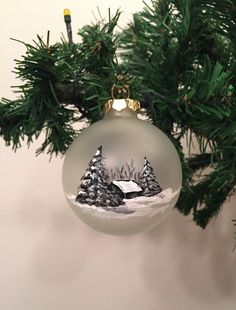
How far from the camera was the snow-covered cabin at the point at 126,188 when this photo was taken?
0.27m

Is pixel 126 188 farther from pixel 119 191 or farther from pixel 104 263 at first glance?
pixel 104 263

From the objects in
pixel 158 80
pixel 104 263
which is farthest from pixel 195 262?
pixel 158 80

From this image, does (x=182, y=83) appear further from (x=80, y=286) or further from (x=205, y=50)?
(x=80, y=286)

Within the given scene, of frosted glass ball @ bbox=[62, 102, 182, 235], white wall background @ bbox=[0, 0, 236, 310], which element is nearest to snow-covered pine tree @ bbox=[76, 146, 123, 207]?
frosted glass ball @ bbox=[62, 102, 182, 235]

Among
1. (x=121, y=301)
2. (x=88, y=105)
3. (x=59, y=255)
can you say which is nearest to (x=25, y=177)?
(x=59, y=255)

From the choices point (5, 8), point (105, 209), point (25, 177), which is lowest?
point (25, 177)

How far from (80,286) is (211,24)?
0.55 metres

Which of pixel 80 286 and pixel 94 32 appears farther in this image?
pixel 80 286

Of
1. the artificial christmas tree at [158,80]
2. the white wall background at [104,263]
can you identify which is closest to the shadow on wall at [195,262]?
the white wall background at [104,263]

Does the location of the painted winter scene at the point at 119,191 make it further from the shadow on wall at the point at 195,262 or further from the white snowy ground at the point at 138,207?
the shadow on wall at the point at 195,262

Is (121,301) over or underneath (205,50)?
underneath

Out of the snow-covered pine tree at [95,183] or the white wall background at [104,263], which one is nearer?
the snow-covered pine tree at [95,183]

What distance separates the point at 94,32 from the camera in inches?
13.0

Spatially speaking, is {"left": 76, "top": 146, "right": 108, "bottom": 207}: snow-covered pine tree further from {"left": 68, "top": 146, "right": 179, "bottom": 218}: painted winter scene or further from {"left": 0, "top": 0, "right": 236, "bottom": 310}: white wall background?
{"left": 0, "top": 0, "right": 236, "bottom": 310}: white wall background
